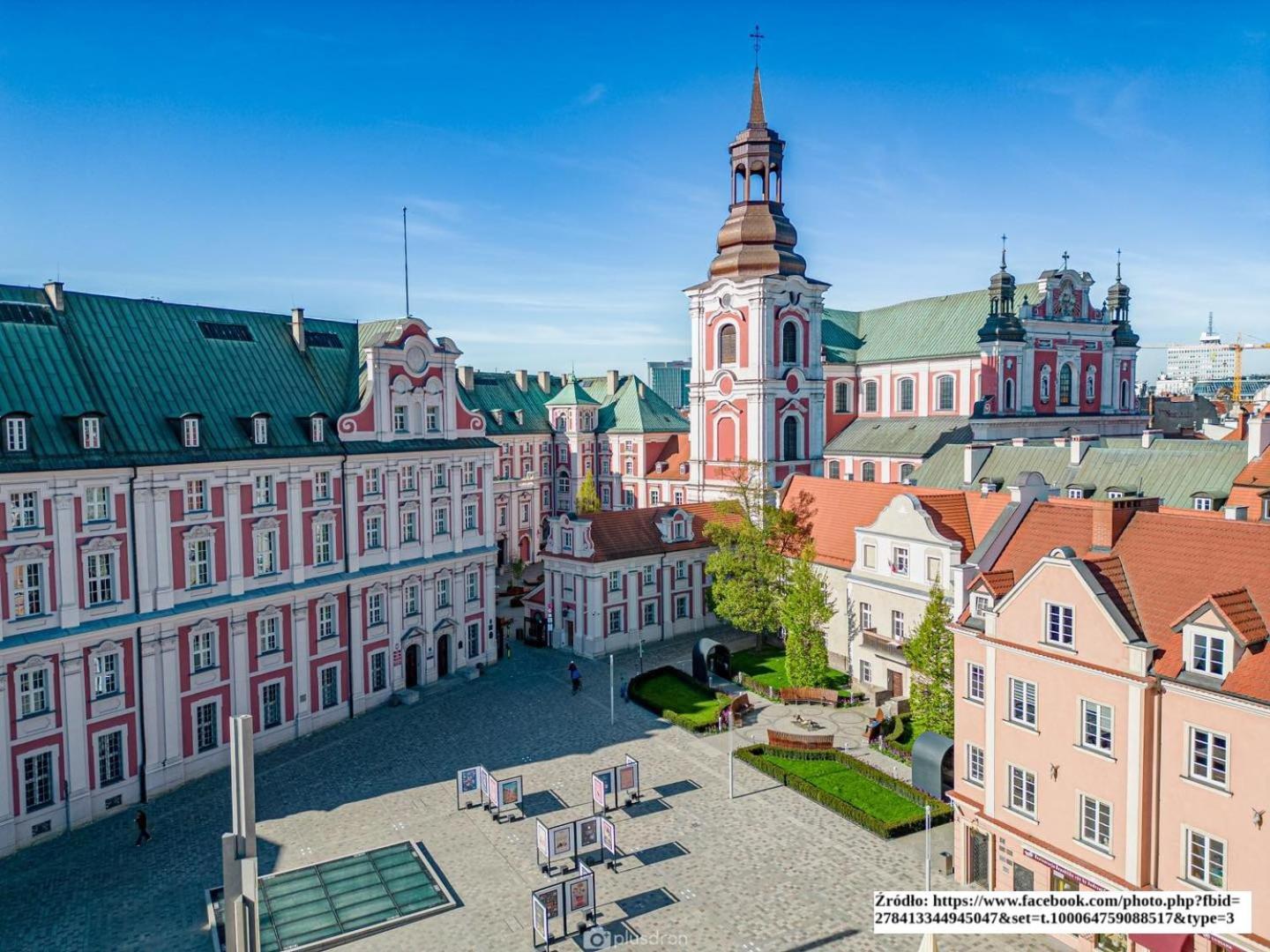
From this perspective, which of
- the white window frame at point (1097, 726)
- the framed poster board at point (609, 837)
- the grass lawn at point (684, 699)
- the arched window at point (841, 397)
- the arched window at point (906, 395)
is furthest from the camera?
the arched window at point (841, 397)

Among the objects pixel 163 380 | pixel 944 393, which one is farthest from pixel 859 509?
pixel 163 380

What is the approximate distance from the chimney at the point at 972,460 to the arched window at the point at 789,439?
12.2 meters

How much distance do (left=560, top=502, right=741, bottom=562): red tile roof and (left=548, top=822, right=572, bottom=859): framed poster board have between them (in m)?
23.5

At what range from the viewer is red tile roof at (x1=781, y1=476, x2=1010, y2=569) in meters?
41.5

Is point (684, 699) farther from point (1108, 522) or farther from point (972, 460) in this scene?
point (972, 460)

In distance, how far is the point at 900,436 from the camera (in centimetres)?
6912

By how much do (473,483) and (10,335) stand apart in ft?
72.3

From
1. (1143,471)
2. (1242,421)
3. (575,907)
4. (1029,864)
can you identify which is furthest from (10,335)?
(1242,421)

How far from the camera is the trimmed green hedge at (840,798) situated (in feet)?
97.6

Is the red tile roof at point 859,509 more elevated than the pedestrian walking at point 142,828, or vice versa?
the red tile roof at point 859,509

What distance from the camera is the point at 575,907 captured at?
24.3 metres

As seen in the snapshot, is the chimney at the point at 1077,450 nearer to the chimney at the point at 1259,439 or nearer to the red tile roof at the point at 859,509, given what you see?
the chimney at the point at 1259,439

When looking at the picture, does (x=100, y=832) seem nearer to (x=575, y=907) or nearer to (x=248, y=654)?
(x=248, y=654)

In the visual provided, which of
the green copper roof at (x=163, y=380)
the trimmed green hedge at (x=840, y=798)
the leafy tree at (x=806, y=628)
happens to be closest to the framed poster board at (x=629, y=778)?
the trimmed green hedge at (x=840, y=798)
